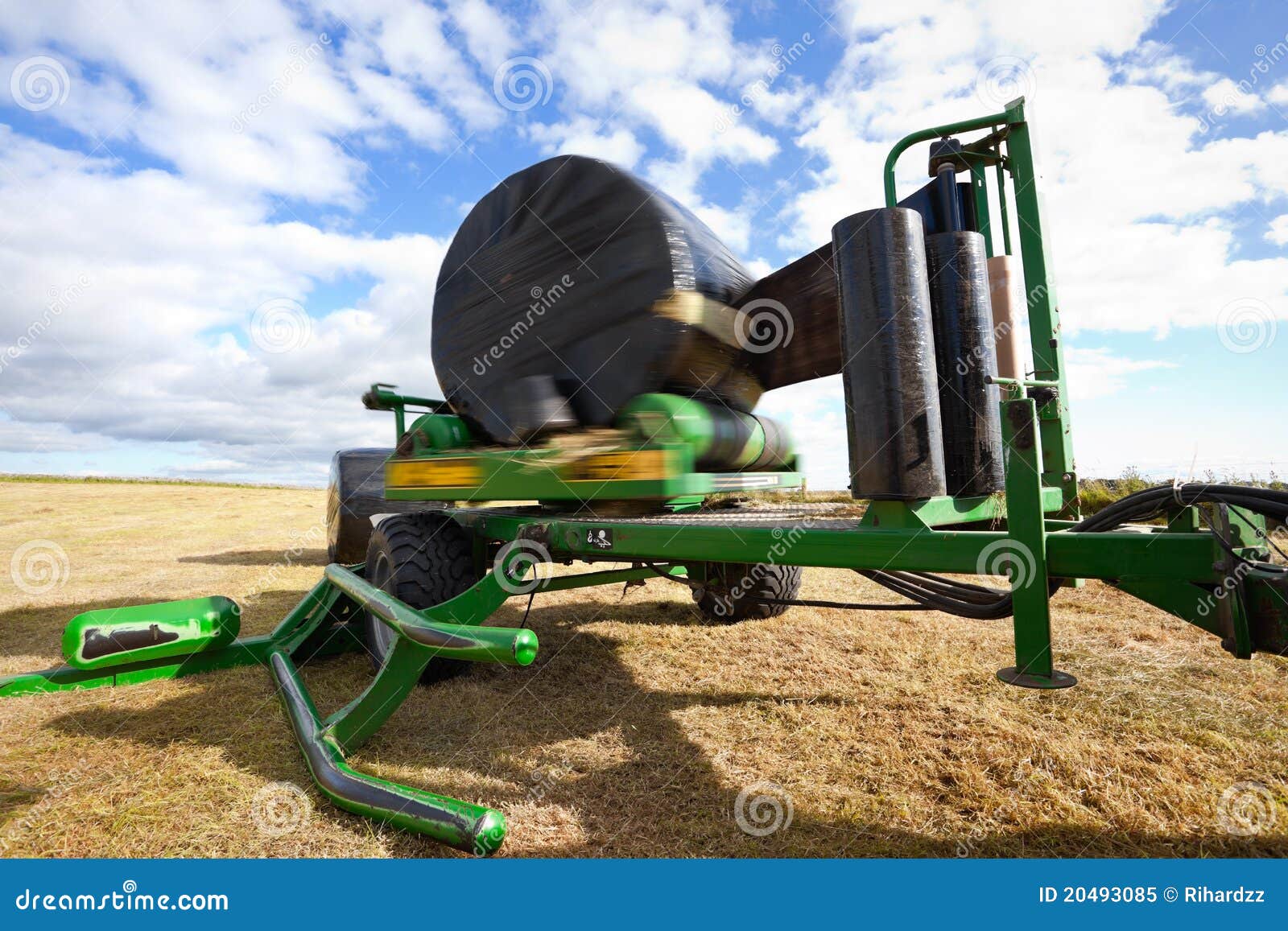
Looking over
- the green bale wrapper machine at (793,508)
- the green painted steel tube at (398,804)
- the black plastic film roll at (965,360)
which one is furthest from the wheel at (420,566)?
the black plastic film roll at (965,360)

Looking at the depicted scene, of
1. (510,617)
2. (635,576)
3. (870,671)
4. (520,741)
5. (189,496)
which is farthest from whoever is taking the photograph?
(189,496)

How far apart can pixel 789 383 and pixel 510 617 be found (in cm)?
319

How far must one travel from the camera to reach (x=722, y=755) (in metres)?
2.97

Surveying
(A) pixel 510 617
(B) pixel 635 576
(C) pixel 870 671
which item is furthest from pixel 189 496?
(C) pixel 870 671

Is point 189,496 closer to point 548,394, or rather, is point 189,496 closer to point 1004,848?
point 548,394

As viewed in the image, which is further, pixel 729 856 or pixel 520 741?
pixel 520 741

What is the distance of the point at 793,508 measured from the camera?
4359 millimetres
